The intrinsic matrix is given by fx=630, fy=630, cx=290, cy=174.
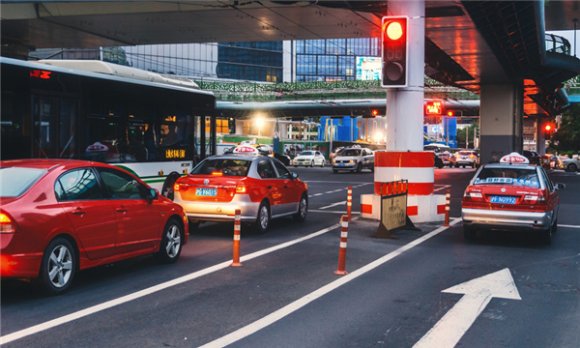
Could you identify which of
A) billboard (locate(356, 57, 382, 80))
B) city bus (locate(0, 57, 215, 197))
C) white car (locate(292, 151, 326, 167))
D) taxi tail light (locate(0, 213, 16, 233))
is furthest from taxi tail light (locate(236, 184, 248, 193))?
billboard (locate(356, 57, 382, 80))

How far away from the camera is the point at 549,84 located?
39.9m

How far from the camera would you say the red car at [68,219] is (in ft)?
21.9

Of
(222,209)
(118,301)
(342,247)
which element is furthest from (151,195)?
(222,209)

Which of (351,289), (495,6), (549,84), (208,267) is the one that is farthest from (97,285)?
(549,84)

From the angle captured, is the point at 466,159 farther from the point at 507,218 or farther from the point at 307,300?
the point at 307,300

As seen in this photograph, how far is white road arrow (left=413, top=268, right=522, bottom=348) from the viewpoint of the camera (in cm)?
583

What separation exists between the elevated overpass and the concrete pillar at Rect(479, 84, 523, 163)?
2.03 metres

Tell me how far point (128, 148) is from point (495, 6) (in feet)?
40.5

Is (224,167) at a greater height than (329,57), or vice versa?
(329,57)

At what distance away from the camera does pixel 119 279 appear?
8258mm

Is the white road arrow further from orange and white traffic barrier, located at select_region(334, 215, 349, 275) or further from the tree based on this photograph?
the tree

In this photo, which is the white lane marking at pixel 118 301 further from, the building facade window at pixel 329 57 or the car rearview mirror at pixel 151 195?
the building facade window at pixel 329 57

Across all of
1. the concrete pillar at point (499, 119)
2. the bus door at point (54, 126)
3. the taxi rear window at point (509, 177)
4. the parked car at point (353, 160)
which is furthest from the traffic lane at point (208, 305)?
the parked car at point (353, 160)

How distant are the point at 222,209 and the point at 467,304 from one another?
5.97 metres
